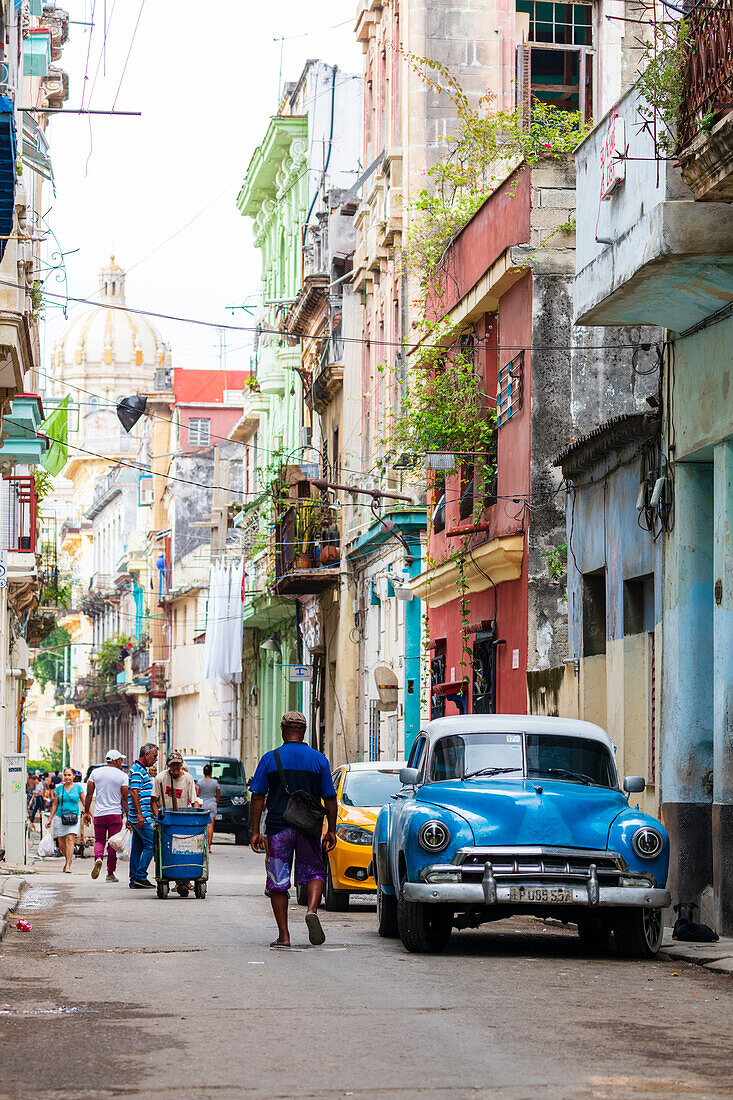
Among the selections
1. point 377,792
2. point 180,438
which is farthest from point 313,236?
point 180,438

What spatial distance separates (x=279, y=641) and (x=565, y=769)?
3701 centimetres

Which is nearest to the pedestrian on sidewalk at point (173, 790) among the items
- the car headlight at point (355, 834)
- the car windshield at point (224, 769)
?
the car headlight at point (355, 834)

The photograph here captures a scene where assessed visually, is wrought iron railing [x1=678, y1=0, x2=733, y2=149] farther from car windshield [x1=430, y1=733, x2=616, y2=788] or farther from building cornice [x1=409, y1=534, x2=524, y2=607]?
building cornice [x1=409, y1=534, x2=524, y2=607]

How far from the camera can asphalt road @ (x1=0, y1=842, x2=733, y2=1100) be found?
24.9ft

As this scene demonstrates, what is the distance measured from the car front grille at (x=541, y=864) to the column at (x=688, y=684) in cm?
313

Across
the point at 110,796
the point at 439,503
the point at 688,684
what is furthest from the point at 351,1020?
the point at 439,503

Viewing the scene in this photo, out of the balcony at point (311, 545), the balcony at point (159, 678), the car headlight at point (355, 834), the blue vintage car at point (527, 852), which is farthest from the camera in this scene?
the balcony at point (159, 678)

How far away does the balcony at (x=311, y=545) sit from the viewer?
38906 millimetres

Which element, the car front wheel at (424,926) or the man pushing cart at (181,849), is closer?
the car front wheel at (424,926)

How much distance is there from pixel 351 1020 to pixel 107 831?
51.7 feet

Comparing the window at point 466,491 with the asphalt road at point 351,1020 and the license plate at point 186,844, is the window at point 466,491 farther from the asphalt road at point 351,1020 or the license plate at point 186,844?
the asphalt road at point 351,1020

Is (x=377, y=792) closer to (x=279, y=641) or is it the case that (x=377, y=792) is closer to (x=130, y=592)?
(x=279, y=641)

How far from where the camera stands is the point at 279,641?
50906 millimetres

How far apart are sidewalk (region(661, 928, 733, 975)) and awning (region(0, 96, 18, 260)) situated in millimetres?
7794
